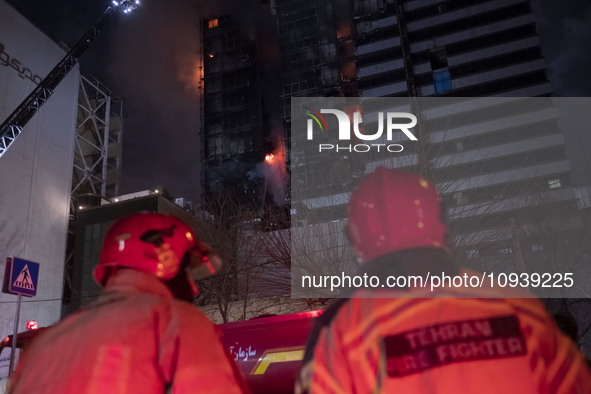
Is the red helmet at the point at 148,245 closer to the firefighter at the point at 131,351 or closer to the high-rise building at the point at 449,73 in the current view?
the firefighter at the point at 131,351

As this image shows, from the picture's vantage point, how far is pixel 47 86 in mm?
25562

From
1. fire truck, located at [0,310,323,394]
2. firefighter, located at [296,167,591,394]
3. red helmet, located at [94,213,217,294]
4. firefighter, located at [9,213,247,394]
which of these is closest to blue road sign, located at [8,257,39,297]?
fire truck, located at [0,310,323,394]

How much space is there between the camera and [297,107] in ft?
203

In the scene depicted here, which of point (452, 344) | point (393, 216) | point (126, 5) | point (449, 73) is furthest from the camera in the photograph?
point (449, 73)

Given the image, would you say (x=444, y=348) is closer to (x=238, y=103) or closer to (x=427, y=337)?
(x=427, y=337)

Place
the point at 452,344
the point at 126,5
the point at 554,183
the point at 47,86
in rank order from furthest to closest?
the point at 554,183, the point at 126,5, the point at 47,86, the point at 452,344

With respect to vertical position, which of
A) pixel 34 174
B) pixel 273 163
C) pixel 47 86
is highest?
pixel 273 163

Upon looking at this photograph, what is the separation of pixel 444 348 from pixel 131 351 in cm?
109

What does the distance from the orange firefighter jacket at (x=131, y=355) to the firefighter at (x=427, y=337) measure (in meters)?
0.38

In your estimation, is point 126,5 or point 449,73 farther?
point 449,73

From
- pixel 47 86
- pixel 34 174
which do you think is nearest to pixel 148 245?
pixel 47 86

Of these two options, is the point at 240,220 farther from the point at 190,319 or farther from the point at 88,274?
the point at 190,319

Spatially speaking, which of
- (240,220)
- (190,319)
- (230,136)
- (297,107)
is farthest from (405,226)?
(230,136)

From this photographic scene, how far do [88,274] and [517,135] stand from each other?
4860 centimetres
